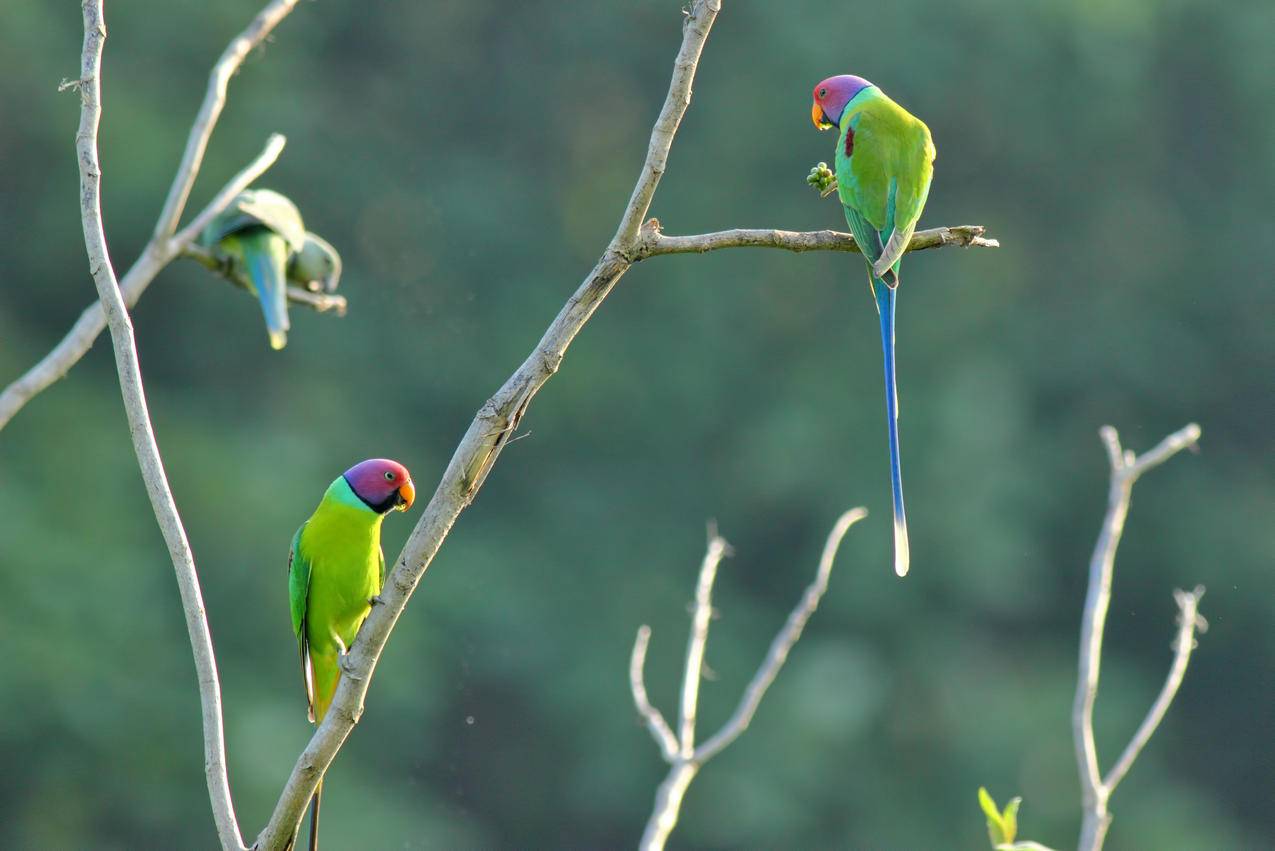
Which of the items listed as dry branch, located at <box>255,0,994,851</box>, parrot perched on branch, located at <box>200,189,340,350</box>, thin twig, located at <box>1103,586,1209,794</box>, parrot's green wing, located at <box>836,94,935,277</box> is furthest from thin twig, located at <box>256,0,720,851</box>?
parrot perched on branch, located at <box>200,189,340,350</box>

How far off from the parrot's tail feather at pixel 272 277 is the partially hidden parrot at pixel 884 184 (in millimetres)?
937

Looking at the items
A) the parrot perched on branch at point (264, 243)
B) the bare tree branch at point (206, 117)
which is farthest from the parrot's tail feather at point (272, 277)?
the bare tree branch at point (206, 117)

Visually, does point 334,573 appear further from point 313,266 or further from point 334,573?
point 313,266

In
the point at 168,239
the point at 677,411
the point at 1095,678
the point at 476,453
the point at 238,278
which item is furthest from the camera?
the point at 677,411

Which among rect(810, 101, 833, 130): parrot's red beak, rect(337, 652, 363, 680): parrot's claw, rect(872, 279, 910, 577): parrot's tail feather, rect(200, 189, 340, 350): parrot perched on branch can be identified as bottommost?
rect(337, 652, 363, 680): parrot's claw

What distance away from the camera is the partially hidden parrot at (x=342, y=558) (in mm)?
2447

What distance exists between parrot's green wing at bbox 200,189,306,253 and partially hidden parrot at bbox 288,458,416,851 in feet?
1.48

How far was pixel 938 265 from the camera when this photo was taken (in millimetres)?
10445

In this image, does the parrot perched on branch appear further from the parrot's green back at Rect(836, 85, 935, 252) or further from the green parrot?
the parrot's green back at Rect(836, 85, 935, 252)

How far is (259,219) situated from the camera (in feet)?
8.64

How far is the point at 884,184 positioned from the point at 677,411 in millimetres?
9079

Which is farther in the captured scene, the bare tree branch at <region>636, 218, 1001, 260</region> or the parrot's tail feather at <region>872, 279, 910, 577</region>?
the parrot's tail feather at <region>872, 279, 910, 577</region>

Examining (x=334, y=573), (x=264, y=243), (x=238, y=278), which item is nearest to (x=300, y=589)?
(x=334, y=573)

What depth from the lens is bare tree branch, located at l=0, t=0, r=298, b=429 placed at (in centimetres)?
193
